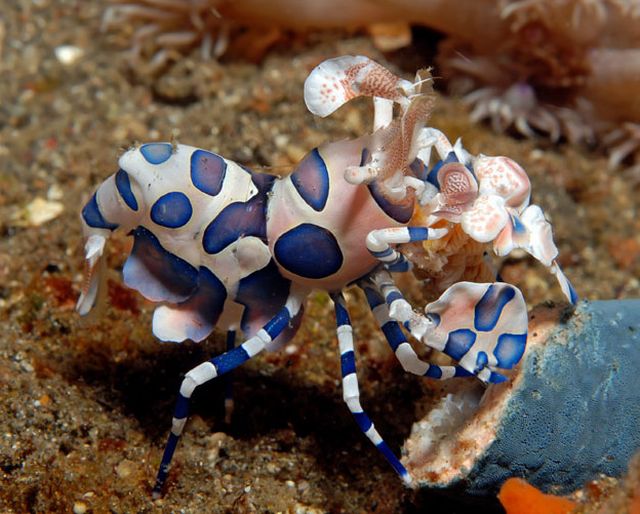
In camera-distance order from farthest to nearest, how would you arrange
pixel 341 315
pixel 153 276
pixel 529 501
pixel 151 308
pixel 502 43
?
pixel 502 43
pixel 151 308
pixel 153 276
pixel 341 315
pixel 529 501

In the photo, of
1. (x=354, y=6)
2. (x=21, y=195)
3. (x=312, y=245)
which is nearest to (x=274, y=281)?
(x=312, y=245)

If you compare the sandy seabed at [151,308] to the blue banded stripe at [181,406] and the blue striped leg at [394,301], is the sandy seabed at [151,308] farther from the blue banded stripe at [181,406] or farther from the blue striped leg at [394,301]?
the blue striped leg at [394,301]

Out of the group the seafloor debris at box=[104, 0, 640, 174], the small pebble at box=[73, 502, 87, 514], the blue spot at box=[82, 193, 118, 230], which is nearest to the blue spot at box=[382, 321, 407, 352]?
A: the blue spot at box=[82, 193, 118, 230]

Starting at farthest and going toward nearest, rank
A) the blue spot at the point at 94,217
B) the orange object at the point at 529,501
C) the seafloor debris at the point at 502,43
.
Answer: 1. the seafloor debris at the point at 502,43
2. the blue spot at the point at 94,217
3. the orange object at the point at 529,501

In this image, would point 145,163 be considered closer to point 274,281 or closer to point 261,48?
point 274,281

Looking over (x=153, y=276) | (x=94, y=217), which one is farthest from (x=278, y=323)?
(x=94, y=217)

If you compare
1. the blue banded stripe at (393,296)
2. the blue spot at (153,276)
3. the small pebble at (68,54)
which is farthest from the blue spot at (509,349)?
the small pebble at (68,54)

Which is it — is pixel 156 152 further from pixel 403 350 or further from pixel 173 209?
pixel 403 350
